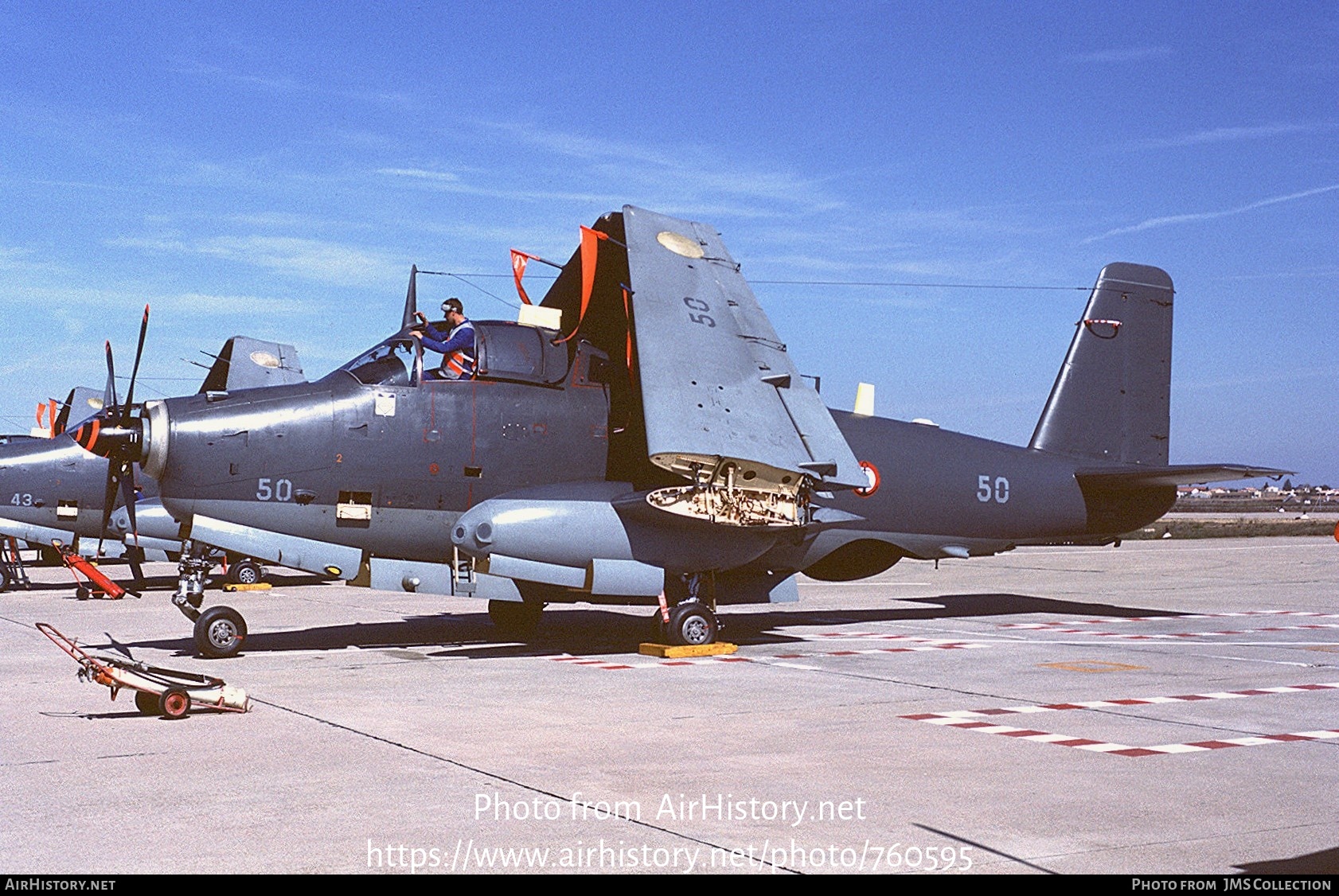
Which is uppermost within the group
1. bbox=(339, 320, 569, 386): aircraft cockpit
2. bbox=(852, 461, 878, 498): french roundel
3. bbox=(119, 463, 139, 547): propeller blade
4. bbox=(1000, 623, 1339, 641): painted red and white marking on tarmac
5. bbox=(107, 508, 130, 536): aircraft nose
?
bbox=(339, 320, 569, 386): aircraft cockpit

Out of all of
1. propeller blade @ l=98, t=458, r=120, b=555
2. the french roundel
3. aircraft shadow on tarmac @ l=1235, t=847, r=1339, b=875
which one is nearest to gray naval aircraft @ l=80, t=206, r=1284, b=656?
propeller blade @ l=98, t=458, r=120, b=555

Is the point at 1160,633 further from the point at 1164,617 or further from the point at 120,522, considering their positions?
the point at 120,522

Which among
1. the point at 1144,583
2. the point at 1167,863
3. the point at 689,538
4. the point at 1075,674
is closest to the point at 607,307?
the point at 689,538

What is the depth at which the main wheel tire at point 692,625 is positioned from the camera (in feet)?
45.7

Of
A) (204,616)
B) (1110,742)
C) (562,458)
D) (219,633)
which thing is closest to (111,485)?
(204,616)

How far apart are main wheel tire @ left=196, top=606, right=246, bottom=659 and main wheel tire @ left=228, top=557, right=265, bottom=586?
13.1 meters

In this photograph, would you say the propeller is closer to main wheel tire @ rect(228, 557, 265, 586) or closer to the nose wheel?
the nose wheel

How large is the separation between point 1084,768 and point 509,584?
7632mm

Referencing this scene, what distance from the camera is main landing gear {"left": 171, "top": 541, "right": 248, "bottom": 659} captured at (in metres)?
13.2

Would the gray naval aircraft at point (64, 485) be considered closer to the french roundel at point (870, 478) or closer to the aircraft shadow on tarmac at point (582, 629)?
the aircraft shadow on tarmac at point (582, 629)

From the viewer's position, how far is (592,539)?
13523 millimetres

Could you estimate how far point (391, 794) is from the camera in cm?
680

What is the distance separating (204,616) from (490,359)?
4134 millimetres

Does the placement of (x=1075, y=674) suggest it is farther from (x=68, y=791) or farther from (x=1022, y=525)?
(x=68, y=791)
